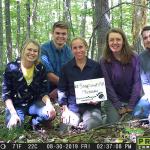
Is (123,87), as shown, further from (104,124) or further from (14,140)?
(14,140)

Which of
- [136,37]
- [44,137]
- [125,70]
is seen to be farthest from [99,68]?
[136,37]

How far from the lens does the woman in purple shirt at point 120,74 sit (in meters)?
5.43

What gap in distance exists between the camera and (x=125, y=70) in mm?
5543

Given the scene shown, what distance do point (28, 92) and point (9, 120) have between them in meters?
0.52

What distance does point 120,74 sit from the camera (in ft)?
18.1

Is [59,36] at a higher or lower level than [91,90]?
higher

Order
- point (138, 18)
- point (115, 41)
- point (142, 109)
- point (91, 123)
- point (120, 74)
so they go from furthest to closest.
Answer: point (138, 18), point (120, 74), point (115, 41), point (142, 109), point (91, 123)

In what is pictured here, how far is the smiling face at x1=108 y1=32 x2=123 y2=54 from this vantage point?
540 centimetres

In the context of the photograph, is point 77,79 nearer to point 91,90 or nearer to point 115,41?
point 91,90

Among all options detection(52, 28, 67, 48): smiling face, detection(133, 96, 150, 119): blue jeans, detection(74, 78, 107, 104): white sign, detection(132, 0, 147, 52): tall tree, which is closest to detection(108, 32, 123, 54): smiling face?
detection(74, 78, 107, 104): white sign

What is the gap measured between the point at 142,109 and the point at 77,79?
107 centimetres
